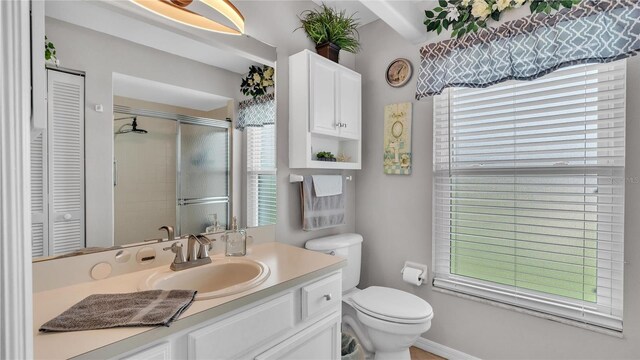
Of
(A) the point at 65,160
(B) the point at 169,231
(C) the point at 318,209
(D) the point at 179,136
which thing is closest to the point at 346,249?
(C) the point at 318,209

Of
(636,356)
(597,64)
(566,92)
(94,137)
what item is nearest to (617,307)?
(636,356)

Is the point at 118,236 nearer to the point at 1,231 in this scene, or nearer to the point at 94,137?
the point at 94,137

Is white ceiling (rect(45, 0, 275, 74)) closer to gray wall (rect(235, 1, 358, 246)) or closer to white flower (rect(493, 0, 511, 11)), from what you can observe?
gray wall (rect(235, 1, 358, 246))

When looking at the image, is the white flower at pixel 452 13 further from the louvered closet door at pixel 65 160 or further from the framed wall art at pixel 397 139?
the louvered closet door at pixel 65 160

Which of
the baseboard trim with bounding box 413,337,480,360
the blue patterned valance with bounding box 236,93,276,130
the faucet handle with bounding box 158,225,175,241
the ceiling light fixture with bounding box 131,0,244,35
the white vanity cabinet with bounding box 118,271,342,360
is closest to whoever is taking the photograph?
the white vanity cabinet with bounding box 118,271,342,360

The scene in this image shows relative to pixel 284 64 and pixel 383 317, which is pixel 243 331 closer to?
pixel 383 317

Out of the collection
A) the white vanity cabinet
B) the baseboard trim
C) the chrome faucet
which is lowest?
the baseboard trim

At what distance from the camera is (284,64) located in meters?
1.93

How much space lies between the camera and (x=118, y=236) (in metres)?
1.28

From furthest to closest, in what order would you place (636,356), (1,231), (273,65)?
1. (273,65)
2. (636,356)
3. (1,231)

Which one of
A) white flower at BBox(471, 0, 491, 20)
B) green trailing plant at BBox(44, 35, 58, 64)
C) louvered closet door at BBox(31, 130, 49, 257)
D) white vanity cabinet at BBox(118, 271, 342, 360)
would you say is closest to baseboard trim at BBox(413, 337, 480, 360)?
white vanity cabinet at BBox(118, 271, 342, 360)

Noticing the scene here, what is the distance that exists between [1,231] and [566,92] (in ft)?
7.25

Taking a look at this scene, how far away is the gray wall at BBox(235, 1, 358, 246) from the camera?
182cm

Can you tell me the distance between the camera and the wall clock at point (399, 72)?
7.18 feet
